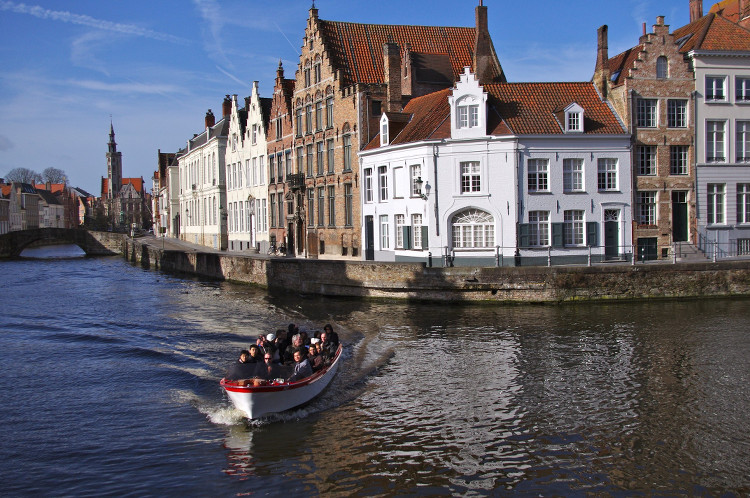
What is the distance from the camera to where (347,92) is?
128 ft

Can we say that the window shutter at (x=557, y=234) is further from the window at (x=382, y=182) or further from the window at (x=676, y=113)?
the window at (x=382, y=182)

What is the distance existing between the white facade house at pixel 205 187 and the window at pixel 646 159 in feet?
122

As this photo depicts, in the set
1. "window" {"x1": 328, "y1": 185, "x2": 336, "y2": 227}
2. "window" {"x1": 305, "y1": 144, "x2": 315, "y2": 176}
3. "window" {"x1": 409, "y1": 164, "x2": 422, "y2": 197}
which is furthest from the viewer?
"window" {"x1": 305, "y1": 144, "x2": 315, "y2": 176}

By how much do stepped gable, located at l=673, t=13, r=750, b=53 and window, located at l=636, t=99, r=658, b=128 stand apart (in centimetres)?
337

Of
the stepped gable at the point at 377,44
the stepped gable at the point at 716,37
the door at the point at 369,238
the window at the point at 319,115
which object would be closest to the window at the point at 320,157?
the window at the point at 319,115

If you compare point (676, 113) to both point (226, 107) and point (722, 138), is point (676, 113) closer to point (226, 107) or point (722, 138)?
point (722, 138)

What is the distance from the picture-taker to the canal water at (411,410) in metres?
10.7

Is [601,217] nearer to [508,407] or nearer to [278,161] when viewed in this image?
[508,407]

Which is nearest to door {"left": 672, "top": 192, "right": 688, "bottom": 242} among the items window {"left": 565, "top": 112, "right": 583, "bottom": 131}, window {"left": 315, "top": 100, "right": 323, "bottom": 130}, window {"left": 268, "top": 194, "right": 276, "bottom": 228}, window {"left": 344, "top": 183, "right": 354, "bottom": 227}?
window {"left": 565, "top": 112, "right": 583, "bottom": 131}

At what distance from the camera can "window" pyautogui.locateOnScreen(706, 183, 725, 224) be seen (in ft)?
105

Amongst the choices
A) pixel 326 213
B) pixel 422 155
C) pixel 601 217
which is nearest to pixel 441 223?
pixel 422 155

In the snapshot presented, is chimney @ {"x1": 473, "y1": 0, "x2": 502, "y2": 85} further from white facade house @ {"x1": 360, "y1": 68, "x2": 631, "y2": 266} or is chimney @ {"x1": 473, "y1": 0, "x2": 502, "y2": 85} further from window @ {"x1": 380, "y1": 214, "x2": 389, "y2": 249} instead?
window @ {"x1": 380, "y1": 214, "x2": 389, "y2": 249}

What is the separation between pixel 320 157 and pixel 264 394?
101 feet

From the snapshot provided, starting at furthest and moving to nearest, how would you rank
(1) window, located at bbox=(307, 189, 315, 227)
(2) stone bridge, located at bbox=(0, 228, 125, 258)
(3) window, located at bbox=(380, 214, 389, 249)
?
1. (2) stone bridge, located at bbox=(0, 228, 125, 258)
2. (1) window, located at bbox=(307, 189, 315, 227)
3. (3) window, located at bbox=(380, 214, 389, 249)
